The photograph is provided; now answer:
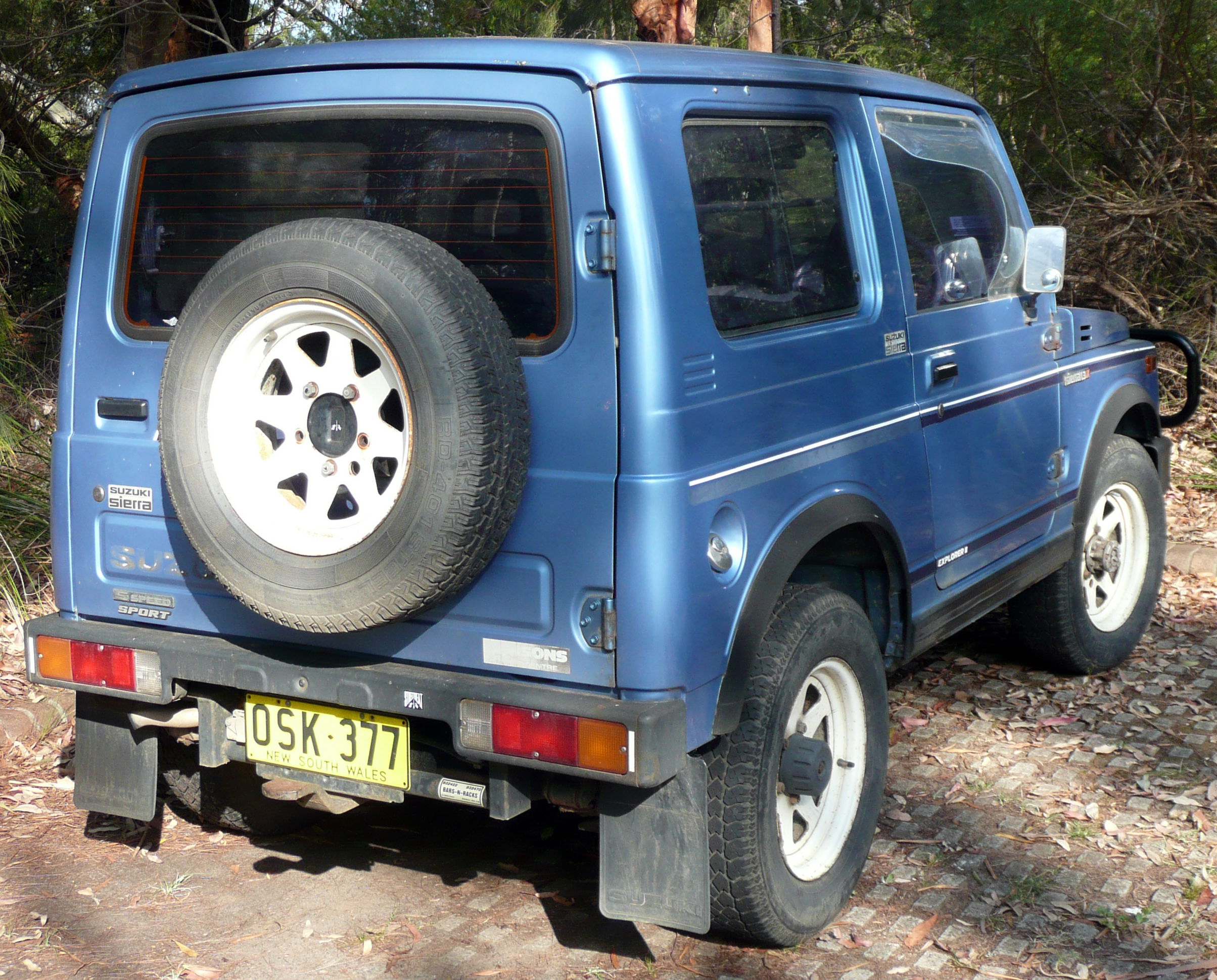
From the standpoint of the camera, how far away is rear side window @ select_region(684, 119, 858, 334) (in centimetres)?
282

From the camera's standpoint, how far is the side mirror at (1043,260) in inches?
167

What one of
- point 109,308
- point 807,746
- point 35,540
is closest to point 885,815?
point 807,746

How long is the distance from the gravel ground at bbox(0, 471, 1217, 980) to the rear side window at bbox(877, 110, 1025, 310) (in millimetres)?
1576

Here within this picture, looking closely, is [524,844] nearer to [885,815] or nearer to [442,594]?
[885,815]

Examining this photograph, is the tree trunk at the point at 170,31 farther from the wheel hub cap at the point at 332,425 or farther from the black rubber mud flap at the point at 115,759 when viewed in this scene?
the wheel hub cap at the point at 332,425

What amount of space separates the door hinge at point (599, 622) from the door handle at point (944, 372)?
1534 mm

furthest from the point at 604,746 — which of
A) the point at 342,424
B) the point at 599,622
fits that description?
the point at 342,424

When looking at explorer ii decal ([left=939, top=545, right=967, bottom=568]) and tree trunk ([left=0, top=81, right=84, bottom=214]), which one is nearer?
explorer ii decal ([left=939, top=545, right=967, bottom=568])

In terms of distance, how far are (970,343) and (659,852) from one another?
1998mm

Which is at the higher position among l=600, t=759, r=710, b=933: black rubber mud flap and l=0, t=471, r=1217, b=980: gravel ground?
l=600, t=759, r=710, b=933: black rubber mud flap

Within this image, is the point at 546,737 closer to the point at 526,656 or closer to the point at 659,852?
the point at 526,656

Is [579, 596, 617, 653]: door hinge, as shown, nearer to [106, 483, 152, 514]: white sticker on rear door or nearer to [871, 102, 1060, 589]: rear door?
[106, 483, 152, 514]: white sticker on rear door

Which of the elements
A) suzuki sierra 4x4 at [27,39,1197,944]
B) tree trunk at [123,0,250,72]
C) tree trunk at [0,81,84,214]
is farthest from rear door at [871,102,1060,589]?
tree trunk at [0,81,84,214]

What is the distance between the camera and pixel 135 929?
130 inches
